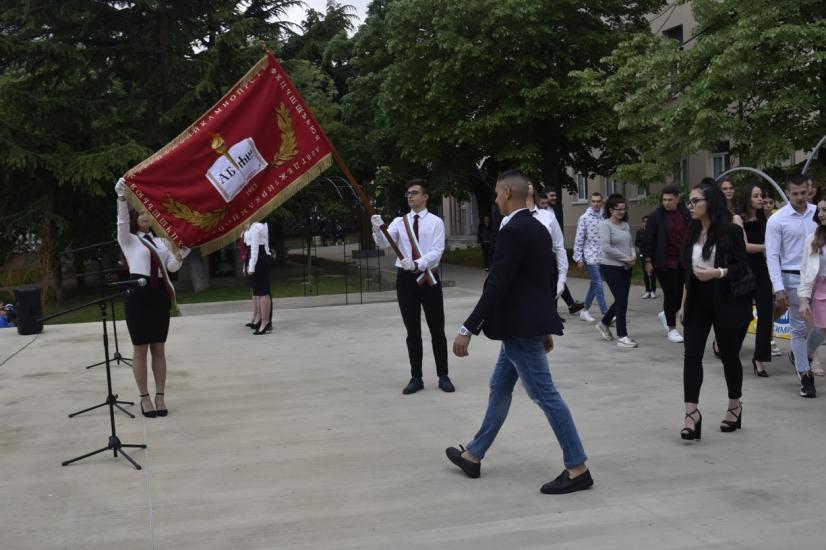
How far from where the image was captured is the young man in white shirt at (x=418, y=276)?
340 inches

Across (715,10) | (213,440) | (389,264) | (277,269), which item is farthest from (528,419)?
(277,269)

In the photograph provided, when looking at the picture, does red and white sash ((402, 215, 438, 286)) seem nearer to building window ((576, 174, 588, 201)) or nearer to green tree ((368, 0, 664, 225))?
green tree ((368, 0, 664, 225))

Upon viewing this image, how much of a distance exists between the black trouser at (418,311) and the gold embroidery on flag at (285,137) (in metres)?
1.50

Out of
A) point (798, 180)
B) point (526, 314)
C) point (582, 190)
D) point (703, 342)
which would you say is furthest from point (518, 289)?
point (582, 190)

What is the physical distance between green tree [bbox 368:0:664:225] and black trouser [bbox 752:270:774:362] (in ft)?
59.9

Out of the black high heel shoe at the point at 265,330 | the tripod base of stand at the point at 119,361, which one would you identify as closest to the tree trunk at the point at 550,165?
the black high heel shoe at the point at 265,330

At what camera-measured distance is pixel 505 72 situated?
27.7 metres

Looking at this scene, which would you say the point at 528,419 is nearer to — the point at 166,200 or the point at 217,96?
the point at 166,200

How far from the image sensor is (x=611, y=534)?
4.80 meters

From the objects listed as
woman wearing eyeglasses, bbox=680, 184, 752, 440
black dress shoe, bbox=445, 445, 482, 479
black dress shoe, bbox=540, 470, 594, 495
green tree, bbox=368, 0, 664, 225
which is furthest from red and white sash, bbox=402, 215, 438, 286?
green tree, bbox=368, 0, 664, 225

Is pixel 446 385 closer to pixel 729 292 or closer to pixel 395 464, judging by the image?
pixel 395 464

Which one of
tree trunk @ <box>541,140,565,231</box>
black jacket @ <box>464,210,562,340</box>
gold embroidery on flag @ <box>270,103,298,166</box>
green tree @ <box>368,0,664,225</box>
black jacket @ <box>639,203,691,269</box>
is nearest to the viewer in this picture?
black jacket @ <box>464,210,562,340</box>

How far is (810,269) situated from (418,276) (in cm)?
341

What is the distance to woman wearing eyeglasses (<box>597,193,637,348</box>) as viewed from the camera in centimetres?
1120
